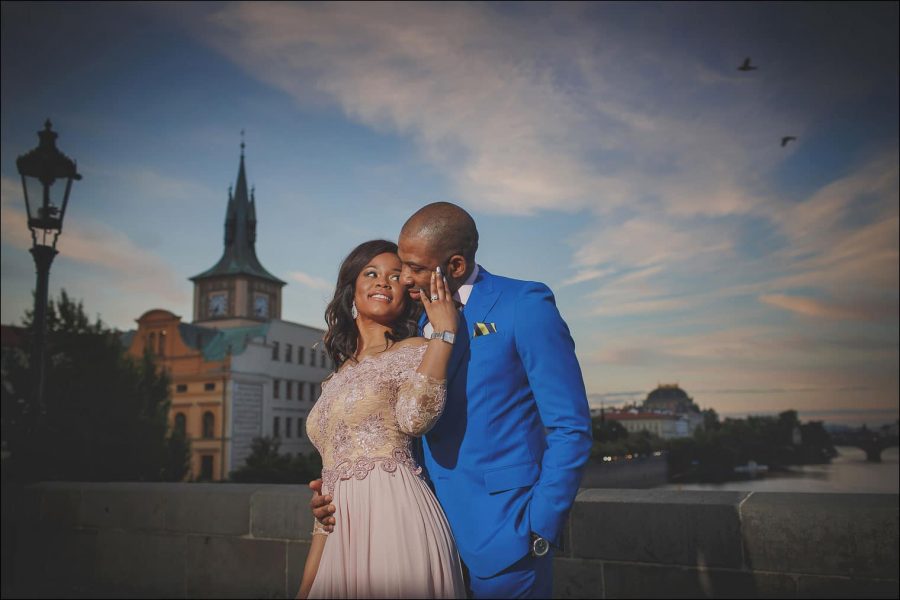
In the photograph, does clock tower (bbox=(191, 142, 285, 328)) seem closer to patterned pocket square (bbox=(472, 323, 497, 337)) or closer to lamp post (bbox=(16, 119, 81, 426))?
lamp post (bbox=(16, 119, 81, 426))

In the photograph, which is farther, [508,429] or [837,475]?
[837,475]

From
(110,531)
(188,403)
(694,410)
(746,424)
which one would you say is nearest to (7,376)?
(110,531)

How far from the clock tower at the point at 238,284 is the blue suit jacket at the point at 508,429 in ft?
264

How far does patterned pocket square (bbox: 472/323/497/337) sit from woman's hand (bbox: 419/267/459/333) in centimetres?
10

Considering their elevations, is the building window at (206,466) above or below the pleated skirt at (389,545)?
below

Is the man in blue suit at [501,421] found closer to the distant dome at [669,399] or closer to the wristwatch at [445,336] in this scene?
the wristwatch at [445,336]

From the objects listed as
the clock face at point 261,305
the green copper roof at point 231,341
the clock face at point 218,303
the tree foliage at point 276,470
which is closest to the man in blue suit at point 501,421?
the tree foliage at point 276,470

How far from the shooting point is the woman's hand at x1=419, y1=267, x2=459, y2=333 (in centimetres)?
224

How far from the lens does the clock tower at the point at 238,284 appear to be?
85000mm

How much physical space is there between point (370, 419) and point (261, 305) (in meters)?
88.5

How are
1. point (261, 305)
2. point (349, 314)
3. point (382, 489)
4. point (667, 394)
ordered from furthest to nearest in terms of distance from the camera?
point (667, 394) → point (261, 305) → point (349, 314) → point (382, 489)

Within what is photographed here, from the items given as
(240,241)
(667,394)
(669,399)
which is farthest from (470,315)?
(667,394)

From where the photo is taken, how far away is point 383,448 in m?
2.41

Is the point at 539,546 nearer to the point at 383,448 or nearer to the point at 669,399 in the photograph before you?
the point at 383,448
